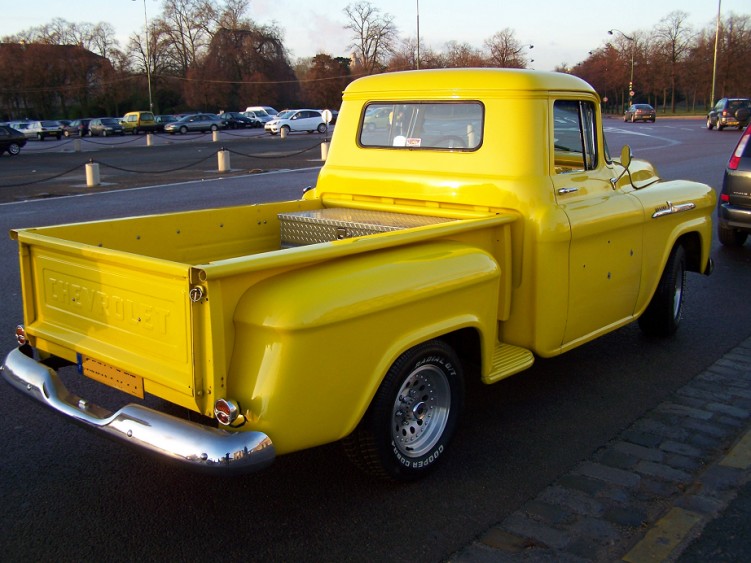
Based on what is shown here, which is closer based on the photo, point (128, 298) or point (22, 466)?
point (128, 298)

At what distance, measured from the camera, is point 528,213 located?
4.50 meters

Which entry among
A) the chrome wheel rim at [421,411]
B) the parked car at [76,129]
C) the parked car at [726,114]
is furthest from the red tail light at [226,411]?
the parked car at [76,129]

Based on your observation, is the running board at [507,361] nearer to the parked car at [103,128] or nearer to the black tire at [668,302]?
the black tire at [668,302]

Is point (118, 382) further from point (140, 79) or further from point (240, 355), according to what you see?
point (140, 79)

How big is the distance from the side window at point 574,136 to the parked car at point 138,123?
56.1 meters

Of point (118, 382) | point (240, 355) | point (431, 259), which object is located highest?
point (431, 259)

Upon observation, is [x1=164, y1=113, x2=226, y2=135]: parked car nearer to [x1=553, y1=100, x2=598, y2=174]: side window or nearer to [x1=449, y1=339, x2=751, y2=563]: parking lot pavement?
[x1=553, y1=100, x2=598, y2=174]: side window

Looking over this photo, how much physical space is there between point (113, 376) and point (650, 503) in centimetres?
261

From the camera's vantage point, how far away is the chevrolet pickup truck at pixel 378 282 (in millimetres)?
3127

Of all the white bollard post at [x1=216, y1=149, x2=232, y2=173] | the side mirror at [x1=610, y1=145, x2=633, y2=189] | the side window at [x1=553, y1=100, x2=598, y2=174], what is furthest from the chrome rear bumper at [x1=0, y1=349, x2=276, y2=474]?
the white bollard post at [x1=216, y1=149, x2=232, y2=173]

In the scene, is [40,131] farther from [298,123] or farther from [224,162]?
[224,162]

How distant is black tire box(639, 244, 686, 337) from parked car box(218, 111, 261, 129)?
5772 centimetres

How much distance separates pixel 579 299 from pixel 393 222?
1248 millimetres

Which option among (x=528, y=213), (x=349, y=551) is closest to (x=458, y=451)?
(x=349, y=551)
